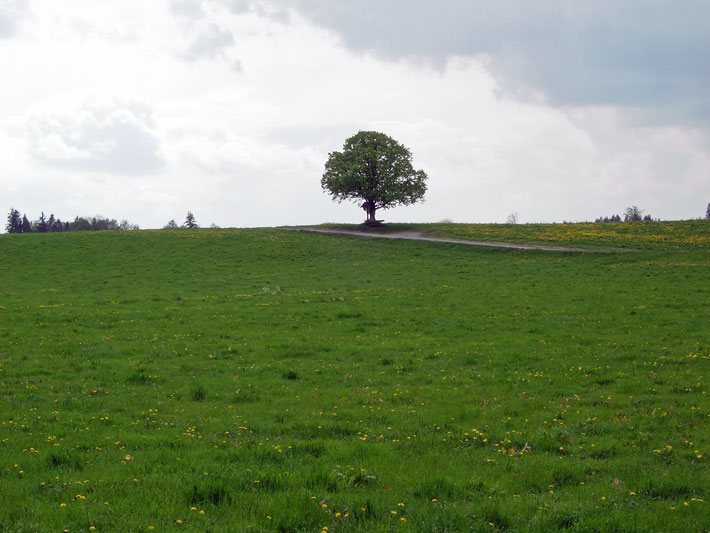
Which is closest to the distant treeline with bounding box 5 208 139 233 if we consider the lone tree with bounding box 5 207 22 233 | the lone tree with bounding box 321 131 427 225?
the lone tree with bounding box 5 207 22 233

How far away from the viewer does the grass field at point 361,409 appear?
7535mm

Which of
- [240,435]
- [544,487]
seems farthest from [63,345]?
[544,487]

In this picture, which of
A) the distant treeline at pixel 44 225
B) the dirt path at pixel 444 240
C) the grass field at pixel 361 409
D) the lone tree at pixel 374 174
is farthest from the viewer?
the distant treeline at pixel 44 225

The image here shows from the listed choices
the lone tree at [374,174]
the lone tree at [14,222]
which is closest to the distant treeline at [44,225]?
the lone tree at [14,222]

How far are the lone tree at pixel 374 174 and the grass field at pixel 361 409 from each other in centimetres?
3675

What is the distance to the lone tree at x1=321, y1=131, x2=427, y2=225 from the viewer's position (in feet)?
227

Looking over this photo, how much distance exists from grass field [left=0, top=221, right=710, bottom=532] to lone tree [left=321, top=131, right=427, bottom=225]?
1447 inches

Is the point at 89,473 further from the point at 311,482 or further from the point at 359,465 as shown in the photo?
the point at 359,465

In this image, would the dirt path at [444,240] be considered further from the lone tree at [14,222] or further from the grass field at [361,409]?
the lone tree at [14,222]

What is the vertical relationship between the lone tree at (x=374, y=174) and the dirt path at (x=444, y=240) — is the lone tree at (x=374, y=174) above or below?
above

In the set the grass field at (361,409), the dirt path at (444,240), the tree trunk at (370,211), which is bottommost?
the grass field at (361,409)

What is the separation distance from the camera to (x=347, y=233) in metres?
67.9

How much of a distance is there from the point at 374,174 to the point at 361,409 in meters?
59.4

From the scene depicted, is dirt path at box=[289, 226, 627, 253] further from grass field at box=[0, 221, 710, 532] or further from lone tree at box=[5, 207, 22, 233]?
lone tree at box=[5, 207, 22, 233]
